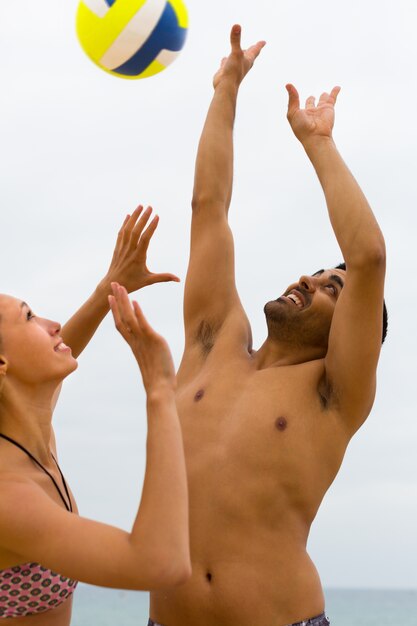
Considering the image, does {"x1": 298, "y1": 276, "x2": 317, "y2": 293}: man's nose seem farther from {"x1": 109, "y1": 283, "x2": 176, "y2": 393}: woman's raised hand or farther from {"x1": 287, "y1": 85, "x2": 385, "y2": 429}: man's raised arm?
{"x1": 109, "y1": 283, "x2": 176, "y2": 393}: woman's raised hand

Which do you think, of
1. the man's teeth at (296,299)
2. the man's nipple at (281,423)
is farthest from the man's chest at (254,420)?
the man's teeth at (296,299)

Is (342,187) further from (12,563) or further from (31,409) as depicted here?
(12,563)

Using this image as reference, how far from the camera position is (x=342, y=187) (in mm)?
5719

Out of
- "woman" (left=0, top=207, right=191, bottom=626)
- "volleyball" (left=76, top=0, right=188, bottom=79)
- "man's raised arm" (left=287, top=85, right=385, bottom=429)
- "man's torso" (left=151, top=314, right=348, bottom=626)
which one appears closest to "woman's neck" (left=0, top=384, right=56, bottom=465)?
"woman" (left=0, top=207, right=191, bottom=626)

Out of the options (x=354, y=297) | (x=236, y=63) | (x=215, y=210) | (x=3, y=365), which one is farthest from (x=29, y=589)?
(x=236, y=63)

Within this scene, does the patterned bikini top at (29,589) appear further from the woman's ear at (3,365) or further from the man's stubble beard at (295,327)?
the man's stubble beard at (295,327)

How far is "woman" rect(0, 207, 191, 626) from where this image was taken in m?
3.57

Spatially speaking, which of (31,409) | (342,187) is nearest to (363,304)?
(342,187)

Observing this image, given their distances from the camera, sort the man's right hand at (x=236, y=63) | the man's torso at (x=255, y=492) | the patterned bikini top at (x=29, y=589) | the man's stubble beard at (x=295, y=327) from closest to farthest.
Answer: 1. the patterned bikini top at (x=29, y=589)
2. the man's torso at (x=255, y=492)
3. the man's stubble beard at (x=295, y=327)
4. the man's right hand at (x=236, y=63)

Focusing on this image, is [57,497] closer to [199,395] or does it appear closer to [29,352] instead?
[29,352]

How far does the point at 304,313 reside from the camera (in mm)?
5977

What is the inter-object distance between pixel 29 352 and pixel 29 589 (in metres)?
0.94

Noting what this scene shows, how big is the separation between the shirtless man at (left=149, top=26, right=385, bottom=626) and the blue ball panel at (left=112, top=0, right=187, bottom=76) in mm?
729

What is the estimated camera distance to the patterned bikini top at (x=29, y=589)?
13.6 feet
